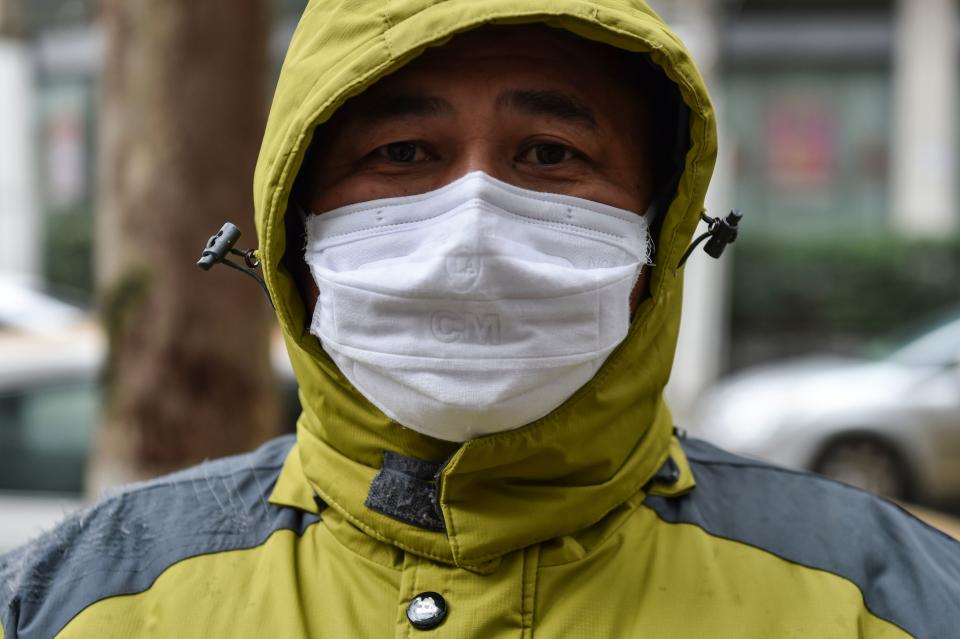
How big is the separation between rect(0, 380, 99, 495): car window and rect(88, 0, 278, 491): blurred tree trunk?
1.72 metres

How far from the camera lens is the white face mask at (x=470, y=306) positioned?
160cm

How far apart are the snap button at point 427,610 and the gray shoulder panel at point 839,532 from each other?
0.40 m

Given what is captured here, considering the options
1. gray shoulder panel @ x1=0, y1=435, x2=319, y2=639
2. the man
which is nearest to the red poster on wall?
the man

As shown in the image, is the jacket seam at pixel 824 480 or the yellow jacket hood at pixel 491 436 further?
the jacket seam at pixel 824 480

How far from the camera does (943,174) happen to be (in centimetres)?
1494

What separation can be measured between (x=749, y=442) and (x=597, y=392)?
6.71m

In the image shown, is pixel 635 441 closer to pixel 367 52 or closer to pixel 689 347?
pixel 367 52

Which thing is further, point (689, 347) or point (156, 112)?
point (689, 347)

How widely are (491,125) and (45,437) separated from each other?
4.55 m

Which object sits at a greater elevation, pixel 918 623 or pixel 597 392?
pixel 597 392

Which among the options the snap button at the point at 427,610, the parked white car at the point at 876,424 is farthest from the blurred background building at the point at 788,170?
the snap button at the point at 427,610

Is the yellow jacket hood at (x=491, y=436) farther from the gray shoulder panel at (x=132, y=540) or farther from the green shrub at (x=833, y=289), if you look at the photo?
the green shrub at (x=833, y=289)

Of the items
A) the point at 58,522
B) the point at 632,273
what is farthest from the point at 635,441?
the point at 58,522

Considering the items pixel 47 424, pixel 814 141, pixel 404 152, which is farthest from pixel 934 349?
pixel 814 141
